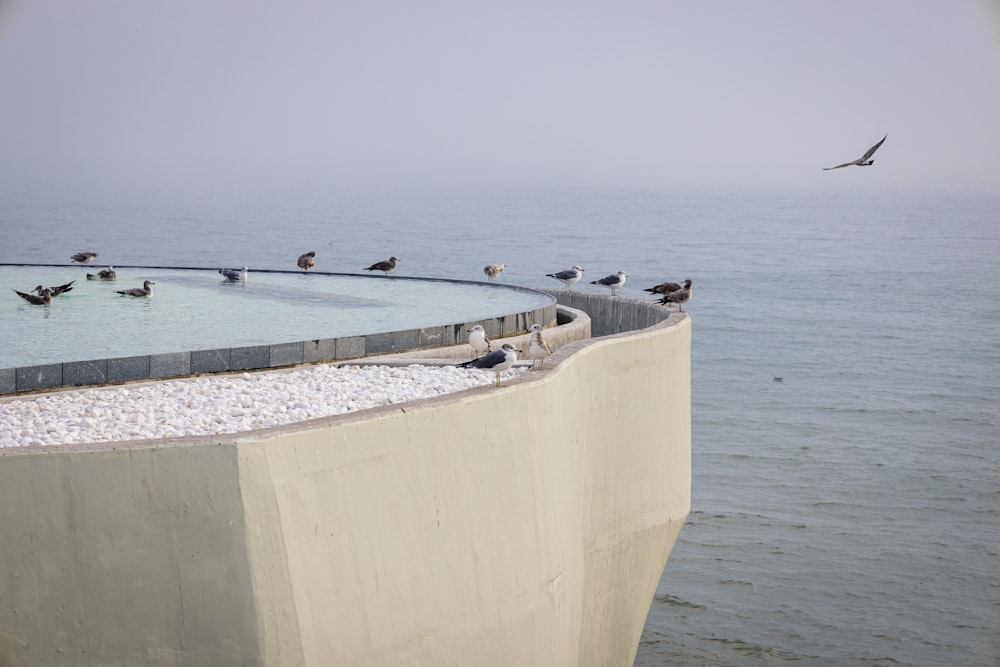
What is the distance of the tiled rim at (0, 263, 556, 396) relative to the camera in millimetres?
8852

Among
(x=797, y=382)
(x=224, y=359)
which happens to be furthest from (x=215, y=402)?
(x=797, y=382)

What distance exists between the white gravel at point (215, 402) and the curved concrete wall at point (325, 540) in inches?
36.6

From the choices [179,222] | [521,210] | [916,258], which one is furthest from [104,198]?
[916,258]

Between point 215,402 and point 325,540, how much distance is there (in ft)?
7.83

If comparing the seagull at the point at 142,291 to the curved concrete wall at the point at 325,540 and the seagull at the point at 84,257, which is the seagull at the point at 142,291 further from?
the curved concrete wall at the point at 325,540

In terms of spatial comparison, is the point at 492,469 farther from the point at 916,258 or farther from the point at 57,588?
the point at 916,258

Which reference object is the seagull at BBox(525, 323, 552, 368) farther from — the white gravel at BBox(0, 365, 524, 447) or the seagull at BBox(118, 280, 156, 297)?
the seagull at BBox(118, 280, 156, 297)

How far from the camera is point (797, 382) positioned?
107ft

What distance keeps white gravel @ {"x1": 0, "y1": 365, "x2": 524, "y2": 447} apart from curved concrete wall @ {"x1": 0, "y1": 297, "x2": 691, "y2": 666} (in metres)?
0.93

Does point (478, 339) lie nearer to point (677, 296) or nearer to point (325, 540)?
point (677, 296)

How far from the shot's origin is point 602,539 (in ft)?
29.8

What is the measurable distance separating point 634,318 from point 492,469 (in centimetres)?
610

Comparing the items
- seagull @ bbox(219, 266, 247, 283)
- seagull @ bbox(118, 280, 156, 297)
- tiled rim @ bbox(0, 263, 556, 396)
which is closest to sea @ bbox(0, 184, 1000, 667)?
tiled rim @ bbox(0, 263, 556, 396)

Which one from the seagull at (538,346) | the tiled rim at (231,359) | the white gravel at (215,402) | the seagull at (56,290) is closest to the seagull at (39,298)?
the seagull at (56,290)
